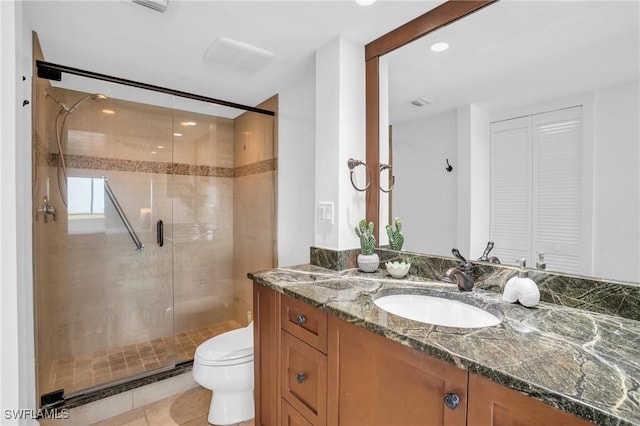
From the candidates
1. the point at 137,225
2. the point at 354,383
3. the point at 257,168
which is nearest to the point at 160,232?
the point at 137,225

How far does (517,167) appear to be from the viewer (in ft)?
4.06

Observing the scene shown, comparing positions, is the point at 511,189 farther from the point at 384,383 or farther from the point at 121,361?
the point at 121,361

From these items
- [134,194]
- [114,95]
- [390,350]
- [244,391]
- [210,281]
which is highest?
[114,95]

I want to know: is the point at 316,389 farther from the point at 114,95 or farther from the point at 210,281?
the point at 114,95

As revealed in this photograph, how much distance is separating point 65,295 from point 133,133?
4.63 ft

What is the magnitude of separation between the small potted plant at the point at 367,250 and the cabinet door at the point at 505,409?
0.92 m

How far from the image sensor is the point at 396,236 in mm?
1665

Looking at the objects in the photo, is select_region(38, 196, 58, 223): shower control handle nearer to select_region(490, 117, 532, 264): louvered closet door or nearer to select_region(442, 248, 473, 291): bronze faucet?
select_region(442, 248, 473, 291): bronze faucet

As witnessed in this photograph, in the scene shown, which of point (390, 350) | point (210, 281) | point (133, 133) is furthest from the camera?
point (210, 281)

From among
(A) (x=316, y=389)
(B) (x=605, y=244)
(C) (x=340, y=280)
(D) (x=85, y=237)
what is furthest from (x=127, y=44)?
(B) (x=605, y=244)

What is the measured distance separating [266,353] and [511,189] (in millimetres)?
1318

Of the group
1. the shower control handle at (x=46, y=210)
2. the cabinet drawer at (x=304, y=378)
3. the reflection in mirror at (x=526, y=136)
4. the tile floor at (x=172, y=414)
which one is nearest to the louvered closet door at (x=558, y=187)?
the reflection in mirror at (x=526, y=136)

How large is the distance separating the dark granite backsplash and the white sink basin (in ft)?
0.67

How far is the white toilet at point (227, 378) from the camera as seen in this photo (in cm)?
174
